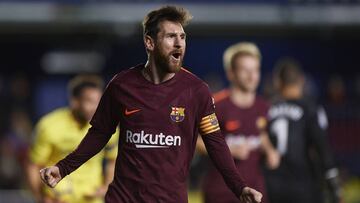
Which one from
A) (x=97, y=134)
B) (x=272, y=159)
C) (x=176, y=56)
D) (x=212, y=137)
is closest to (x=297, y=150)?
(x=272, y=159)

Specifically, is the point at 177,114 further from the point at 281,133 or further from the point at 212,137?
the point at 281,133

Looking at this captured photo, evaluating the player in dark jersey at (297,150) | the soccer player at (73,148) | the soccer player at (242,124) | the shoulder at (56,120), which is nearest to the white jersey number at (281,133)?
the player in dark jersey at (297,150)

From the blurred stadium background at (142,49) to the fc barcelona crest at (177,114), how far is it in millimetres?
10407

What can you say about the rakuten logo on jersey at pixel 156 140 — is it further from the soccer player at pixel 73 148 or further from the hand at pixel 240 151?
the soccer player at pixel 73 148

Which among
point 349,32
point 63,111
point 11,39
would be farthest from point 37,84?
point 63,111

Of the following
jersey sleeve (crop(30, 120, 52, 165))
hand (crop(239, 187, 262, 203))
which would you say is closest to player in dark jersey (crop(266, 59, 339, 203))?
jersey sleeve (crop(30, 120, 52, 165))

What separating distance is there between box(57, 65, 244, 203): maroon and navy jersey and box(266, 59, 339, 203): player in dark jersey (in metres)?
3.15

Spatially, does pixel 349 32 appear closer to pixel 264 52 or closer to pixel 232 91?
pixel 264 52

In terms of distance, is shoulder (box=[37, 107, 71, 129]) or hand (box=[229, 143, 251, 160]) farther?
shoulder (box=[37, 107, 71, 129])

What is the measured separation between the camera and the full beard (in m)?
6.43

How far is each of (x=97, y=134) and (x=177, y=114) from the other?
1.79 ft

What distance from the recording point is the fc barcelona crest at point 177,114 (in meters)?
6.48

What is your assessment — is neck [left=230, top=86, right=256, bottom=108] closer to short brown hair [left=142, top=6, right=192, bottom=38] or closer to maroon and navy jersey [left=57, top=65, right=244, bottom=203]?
maroon and navy jersey [left=57, top=65, right=244, bottom=203]

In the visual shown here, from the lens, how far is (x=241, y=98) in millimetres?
9133
